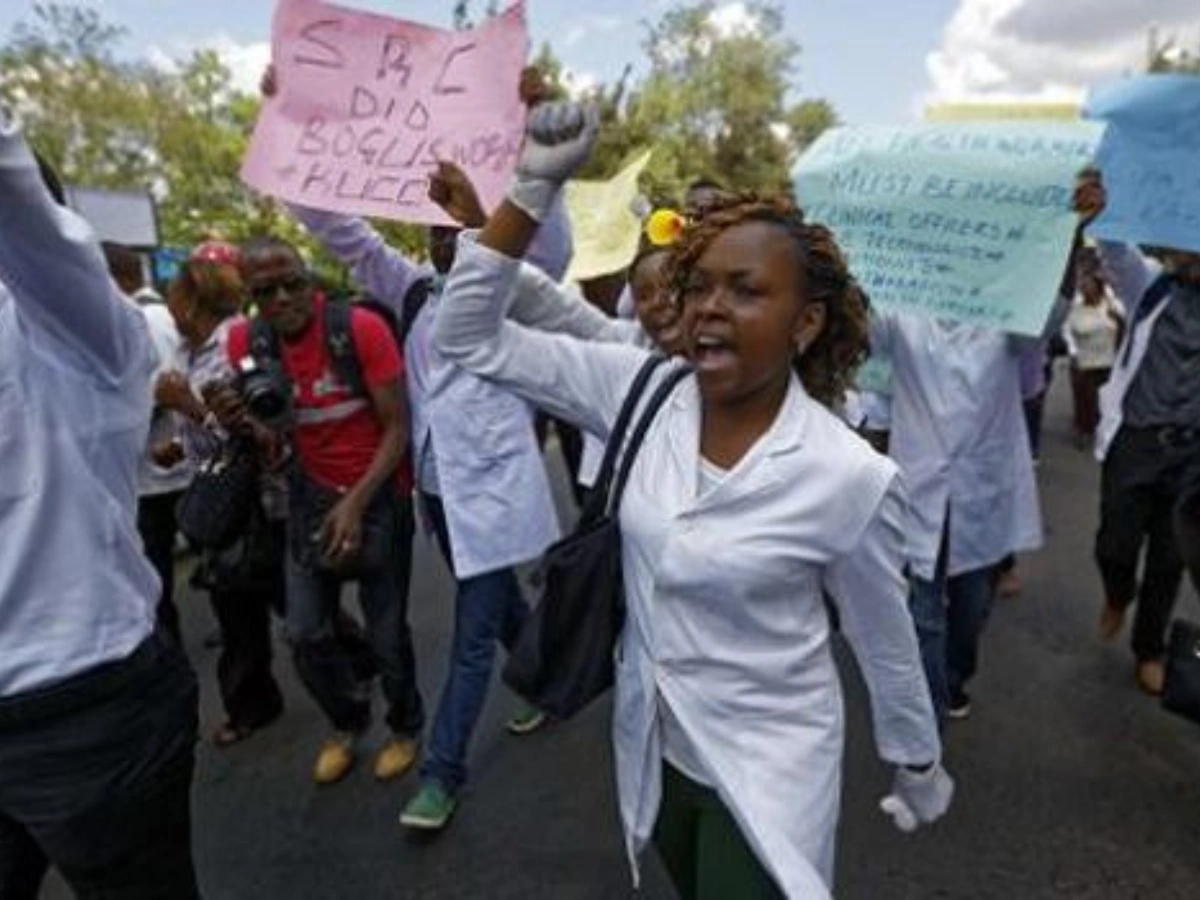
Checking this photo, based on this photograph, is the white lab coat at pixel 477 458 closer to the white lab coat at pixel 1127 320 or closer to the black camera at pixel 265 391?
the black camera at pixel 265 391

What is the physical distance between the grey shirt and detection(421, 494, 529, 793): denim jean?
2.40 metres

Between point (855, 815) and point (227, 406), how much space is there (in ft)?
7.24

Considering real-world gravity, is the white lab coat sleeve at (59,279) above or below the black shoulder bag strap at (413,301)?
above

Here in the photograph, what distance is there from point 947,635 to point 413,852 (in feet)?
6.10

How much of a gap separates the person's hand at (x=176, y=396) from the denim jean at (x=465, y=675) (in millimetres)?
1084

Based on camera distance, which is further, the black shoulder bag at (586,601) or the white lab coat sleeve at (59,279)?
the black shoulder bag at (586,601)

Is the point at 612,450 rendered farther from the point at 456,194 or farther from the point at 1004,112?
the point at 1004,112

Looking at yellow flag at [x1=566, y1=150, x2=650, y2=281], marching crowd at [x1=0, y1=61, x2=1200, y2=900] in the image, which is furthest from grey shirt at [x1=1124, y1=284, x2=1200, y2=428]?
yellow flag at [x1=566, y1=150, x2=650, y2=281]

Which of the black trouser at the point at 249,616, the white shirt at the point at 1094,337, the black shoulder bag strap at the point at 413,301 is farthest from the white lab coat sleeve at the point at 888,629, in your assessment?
the white shirt at the point at 1094,337

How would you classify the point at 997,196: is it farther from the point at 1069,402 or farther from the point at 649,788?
the point at 1069,402

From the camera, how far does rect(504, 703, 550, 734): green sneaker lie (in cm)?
404

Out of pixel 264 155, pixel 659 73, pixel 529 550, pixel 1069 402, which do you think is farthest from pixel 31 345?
pixel 659 73

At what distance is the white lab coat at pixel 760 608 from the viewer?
1.78m

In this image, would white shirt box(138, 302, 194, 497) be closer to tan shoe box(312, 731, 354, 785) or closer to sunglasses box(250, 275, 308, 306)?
sunglasses box(250, 275, 308, 306)
